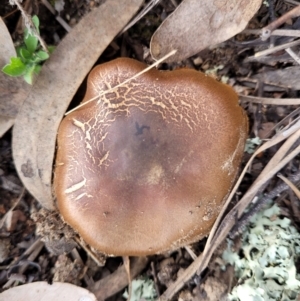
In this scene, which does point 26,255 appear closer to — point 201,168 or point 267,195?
point 201,168

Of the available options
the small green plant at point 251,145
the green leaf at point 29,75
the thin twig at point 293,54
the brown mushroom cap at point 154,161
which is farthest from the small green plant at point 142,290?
the thin twig at point 293,54

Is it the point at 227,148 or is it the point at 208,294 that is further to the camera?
the point at 208,294

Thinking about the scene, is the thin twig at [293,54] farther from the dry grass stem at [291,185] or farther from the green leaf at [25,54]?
the green leaf at [25,54]

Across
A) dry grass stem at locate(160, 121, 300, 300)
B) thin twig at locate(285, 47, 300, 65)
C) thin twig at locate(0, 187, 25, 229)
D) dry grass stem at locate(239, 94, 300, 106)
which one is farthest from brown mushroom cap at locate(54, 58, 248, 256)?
thin twig at locate(0, 187, 25, 229)

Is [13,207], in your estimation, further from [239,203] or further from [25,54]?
[239,203]

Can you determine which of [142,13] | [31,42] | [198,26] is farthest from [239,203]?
[31,42]

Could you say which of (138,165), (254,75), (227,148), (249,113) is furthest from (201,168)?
(254,75)
